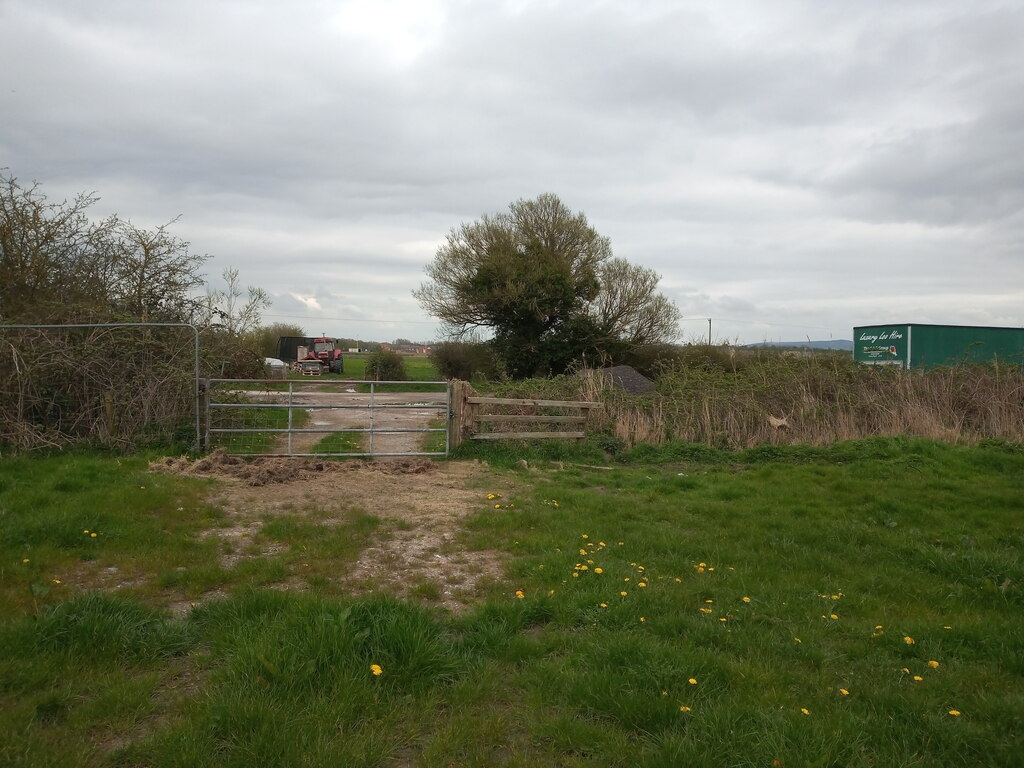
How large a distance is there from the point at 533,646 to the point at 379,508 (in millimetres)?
4236

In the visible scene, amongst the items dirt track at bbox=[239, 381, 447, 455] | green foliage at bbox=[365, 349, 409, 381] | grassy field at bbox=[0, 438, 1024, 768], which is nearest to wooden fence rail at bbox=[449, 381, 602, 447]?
dirt track at bbox=[239, 381, 447, 455]

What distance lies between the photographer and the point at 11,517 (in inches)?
265

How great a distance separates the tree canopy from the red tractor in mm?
11208

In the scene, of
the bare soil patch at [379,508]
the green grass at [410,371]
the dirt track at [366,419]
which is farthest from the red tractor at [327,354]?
the bare soil patch at [379,508]

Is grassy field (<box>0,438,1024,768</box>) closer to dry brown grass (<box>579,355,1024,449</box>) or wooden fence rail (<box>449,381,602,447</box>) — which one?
wooden fence rail (<box>449,381,602,447</box>)

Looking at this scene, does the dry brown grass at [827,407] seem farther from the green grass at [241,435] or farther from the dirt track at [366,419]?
the green grass at [241,435]

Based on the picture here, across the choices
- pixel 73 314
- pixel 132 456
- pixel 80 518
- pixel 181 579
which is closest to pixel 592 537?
pixel 181 579

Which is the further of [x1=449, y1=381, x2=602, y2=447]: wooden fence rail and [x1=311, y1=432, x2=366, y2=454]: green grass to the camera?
[x1=311, y1=432, x2=366, y2=454]: green grass

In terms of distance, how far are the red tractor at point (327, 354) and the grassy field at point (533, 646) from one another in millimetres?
37030

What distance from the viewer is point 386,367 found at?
35531mm

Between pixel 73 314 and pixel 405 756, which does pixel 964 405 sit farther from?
pixel 73 314

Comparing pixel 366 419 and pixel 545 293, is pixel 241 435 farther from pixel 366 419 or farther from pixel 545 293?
pixel 545 293

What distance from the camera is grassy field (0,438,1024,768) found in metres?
3.29

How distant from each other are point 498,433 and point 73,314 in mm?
8307
